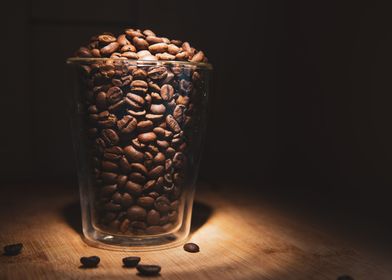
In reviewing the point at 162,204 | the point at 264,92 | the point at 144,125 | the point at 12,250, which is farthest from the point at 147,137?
the point at 264,92

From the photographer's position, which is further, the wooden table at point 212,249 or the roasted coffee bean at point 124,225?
the roasted coffee bean at point 124,225

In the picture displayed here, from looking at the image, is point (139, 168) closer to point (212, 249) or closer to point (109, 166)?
point (109, 166)

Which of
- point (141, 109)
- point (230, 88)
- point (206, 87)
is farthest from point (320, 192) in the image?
point (141, 109)

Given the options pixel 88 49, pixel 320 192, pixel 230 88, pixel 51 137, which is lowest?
pixel 320 192

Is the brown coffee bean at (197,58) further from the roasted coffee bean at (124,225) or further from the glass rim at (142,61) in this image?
the roasted coffee bean at (124,225)

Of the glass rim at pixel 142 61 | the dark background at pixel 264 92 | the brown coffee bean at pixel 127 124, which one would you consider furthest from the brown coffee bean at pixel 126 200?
the dark background at pixel 264 92

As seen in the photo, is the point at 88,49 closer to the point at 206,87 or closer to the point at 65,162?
the point at 206,87
